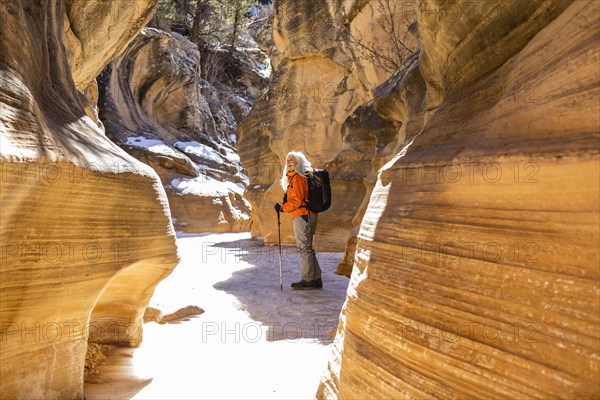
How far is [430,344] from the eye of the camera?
1.57 m

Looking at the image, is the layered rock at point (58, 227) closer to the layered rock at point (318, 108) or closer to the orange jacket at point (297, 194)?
the orange jacket at point (297, 194)

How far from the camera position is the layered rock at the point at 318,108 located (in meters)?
9.91

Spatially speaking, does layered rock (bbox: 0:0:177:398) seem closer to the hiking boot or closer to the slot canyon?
the slot canyon

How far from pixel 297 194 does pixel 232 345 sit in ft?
7.15

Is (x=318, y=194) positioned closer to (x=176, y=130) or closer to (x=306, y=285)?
(x=306, y=285)

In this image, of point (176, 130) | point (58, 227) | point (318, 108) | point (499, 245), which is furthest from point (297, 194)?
point (176, 130)

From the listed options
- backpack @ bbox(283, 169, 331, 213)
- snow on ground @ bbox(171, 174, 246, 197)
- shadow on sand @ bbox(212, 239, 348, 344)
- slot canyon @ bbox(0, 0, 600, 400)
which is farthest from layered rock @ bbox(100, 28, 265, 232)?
slot canyon @ bbox(0, 0, 600, 400)

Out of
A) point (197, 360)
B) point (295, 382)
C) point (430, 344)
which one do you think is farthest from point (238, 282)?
point (430, 344)

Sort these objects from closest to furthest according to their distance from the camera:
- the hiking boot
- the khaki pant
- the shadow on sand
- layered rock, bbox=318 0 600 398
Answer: layered rock, bbox=318 0 600 398 → the shadow on sand → the khaki pant → the hiking boot

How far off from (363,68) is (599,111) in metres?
9.56

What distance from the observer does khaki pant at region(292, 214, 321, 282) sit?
524 cm

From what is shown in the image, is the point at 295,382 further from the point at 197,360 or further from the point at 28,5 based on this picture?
the point at 28,5

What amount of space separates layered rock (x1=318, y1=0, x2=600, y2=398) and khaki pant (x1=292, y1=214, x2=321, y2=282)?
9.68 feet

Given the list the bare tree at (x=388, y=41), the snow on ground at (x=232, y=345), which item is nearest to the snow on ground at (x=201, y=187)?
the bare tree at (x=388, y=41)
